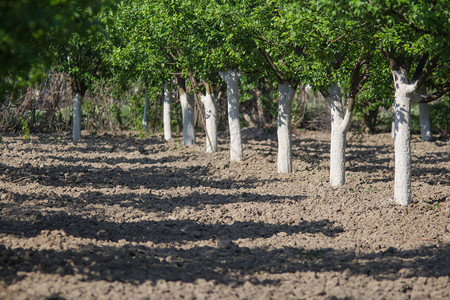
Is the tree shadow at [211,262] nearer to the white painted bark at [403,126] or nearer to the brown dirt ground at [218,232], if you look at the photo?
the brown dirt ground at [218,232]

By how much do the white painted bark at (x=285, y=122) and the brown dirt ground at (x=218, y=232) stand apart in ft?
1.39

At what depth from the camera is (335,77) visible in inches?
353

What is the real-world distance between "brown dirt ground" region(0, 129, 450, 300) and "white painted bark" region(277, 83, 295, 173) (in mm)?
424

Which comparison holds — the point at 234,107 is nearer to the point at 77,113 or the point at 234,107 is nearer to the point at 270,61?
the point at 270,61

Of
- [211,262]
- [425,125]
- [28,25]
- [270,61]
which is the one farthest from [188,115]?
[28,25]

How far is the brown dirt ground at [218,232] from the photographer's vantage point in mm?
5020

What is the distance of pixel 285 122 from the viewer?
11570mm

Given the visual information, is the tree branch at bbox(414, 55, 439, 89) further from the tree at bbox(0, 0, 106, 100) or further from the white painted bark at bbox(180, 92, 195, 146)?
the white painted bark at bbox(180, 92, 195, 146)

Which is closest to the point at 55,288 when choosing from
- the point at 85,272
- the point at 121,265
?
the point at 85,272

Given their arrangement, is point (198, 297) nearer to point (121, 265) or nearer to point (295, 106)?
point (121, 265)

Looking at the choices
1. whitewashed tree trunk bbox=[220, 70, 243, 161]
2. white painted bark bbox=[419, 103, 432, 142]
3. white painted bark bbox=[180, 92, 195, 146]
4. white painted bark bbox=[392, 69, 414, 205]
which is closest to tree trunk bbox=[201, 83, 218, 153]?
whitewashed tree trunk bbox=[220, 70, 243, 161]

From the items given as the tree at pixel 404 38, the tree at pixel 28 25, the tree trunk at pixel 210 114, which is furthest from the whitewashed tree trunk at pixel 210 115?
the tree at pixel 28 25

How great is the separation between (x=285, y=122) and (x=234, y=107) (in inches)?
82.8

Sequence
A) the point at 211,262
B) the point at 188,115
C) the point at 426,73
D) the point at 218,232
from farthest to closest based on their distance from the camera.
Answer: the point at 188,115
the point at 426,73
the point at 218,232
the point at 211,262
